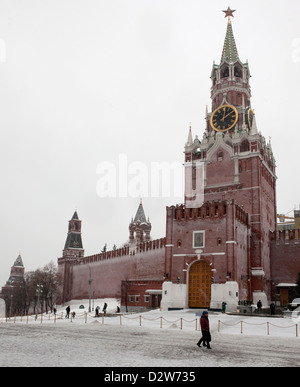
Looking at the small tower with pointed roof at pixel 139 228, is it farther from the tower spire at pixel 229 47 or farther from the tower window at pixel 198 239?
the tower spire at pixel 229 47

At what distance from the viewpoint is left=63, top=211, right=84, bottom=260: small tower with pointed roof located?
9726 centimetres

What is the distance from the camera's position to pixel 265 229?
176 feet

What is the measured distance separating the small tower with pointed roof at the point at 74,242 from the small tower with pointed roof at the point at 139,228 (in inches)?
812

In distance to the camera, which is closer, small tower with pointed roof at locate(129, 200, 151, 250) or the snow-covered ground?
the snow-covered ground

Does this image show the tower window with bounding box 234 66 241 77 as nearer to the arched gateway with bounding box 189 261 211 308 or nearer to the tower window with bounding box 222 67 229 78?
the tower window with bounding box 222 67 229 78

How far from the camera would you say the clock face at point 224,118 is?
58.6 m

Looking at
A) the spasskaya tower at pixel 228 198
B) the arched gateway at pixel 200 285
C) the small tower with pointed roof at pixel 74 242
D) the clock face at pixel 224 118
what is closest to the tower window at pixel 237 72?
the spasskaya tower at pixel 228 198

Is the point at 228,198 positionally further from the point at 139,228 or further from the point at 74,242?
the point at 74,242

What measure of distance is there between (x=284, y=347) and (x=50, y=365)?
35.8 feet

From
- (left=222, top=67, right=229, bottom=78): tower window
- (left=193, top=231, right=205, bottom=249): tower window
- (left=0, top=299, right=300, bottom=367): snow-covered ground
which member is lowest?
(left=0, top=299, right=300, bottom=367): snow-covered ground

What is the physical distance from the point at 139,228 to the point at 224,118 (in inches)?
1098

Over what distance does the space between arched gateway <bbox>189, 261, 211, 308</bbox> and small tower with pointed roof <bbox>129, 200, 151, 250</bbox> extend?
2637cm

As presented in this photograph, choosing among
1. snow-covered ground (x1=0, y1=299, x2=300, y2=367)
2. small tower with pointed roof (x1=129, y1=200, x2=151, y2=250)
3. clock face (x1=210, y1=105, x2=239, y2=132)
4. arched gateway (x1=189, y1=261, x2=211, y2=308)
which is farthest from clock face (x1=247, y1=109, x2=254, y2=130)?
snow-covered ground (x1=0, y1=299, x2=300, y2=367)
